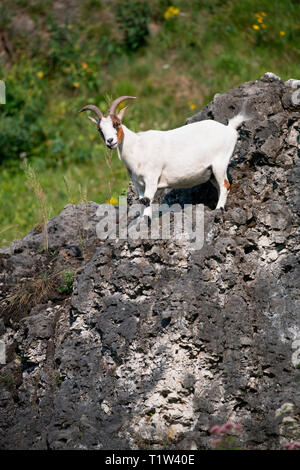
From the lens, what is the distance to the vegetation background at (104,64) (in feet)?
43.5

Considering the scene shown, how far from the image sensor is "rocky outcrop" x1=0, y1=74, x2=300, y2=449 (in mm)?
6035

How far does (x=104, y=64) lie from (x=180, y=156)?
881 cm

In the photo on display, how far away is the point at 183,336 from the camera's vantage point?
6199mm

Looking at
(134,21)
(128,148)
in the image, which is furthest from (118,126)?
(134,21)

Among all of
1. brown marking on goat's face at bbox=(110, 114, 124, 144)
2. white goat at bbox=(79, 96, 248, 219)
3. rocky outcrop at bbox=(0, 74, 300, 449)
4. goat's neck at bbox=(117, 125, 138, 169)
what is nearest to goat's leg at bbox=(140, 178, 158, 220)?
white goat at bbox=(79, 96, 248, 219)

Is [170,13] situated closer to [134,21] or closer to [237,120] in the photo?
[134,21]

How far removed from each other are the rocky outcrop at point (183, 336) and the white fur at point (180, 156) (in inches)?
13.7

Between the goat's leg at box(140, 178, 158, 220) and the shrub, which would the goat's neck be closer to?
the goat's leg at box(140, 178, 158, 220)

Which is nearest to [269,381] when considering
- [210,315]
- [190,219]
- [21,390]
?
[210,315]

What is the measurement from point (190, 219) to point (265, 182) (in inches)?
37.1

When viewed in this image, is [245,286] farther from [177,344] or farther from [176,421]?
[176,421]

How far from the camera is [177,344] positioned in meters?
6.22
